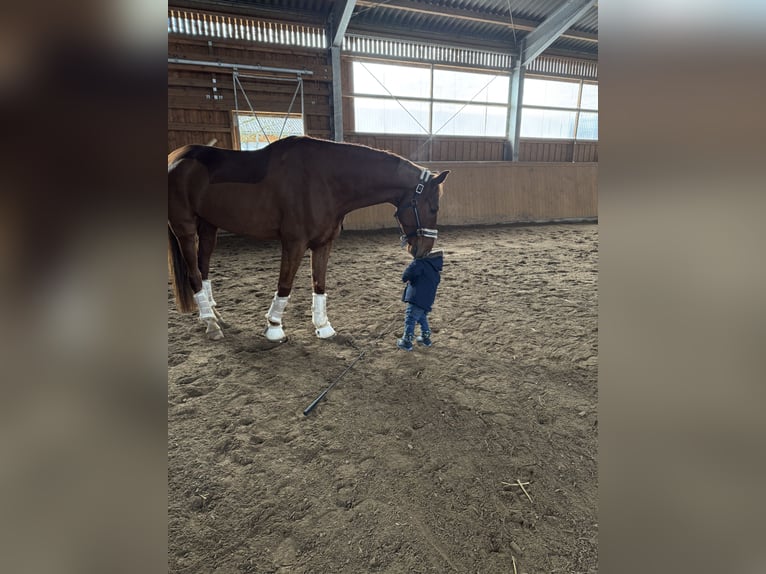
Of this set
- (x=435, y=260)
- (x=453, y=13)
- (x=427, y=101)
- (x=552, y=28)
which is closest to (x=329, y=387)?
(x=435, y=260)

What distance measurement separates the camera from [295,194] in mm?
2869

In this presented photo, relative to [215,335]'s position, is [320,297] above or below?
above

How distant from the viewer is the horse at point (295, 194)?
2854 millimetres

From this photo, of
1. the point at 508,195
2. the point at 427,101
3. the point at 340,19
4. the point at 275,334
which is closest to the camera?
the point at 275,334

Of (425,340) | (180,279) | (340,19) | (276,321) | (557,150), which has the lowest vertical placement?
(425,340)

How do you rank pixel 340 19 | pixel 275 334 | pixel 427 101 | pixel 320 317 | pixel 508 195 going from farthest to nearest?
pixel 427 101 < pixel 508 195 < pixel 340 19 < pixel 320 317 < pixel 275 334

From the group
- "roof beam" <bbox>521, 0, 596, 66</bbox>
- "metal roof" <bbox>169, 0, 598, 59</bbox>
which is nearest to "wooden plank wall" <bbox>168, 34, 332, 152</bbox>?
"metal roof" <bbox>169, 0, 598, 59</bbox>

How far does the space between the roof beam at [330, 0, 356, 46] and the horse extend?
5.71 metres

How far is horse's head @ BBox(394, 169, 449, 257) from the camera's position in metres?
2.81

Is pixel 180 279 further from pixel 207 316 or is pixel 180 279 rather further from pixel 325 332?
pixel 325 332

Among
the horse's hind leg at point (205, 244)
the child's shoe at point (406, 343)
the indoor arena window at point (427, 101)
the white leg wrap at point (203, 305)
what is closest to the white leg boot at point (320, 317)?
the child's shoe at point (406, 343)

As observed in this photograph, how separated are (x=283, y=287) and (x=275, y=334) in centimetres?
37

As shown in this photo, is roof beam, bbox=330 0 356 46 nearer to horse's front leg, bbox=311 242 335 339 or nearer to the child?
horse's front leg, bbox=311 242 335 339
